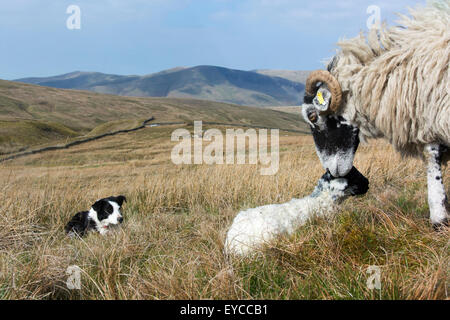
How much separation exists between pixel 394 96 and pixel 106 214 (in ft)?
17.5

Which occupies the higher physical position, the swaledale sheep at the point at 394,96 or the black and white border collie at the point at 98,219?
the swaledale sheep at the point at 394,96

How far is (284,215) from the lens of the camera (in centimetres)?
456

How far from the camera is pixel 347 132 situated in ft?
15.3

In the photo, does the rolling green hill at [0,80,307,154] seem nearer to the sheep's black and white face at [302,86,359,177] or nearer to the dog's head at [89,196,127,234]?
the dog's head at [89,196,127,234]

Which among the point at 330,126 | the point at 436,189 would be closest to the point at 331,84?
the point at 330,126

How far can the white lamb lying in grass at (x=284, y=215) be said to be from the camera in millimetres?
4105

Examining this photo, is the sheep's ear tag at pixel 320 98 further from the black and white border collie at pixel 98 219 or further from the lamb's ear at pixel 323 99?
the black and white border collie at pixel 98 219

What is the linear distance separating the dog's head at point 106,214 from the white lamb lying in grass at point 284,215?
3.11m

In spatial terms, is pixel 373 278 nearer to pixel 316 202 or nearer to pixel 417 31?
pixel 316 202

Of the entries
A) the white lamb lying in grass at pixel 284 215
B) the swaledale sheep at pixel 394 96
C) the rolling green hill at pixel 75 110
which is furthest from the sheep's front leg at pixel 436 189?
the rolling green hill at pixel 75 110

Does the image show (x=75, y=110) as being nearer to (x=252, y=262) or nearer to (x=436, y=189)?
(x=252, y=262)

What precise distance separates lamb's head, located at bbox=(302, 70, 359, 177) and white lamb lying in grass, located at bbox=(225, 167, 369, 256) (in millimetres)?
213
